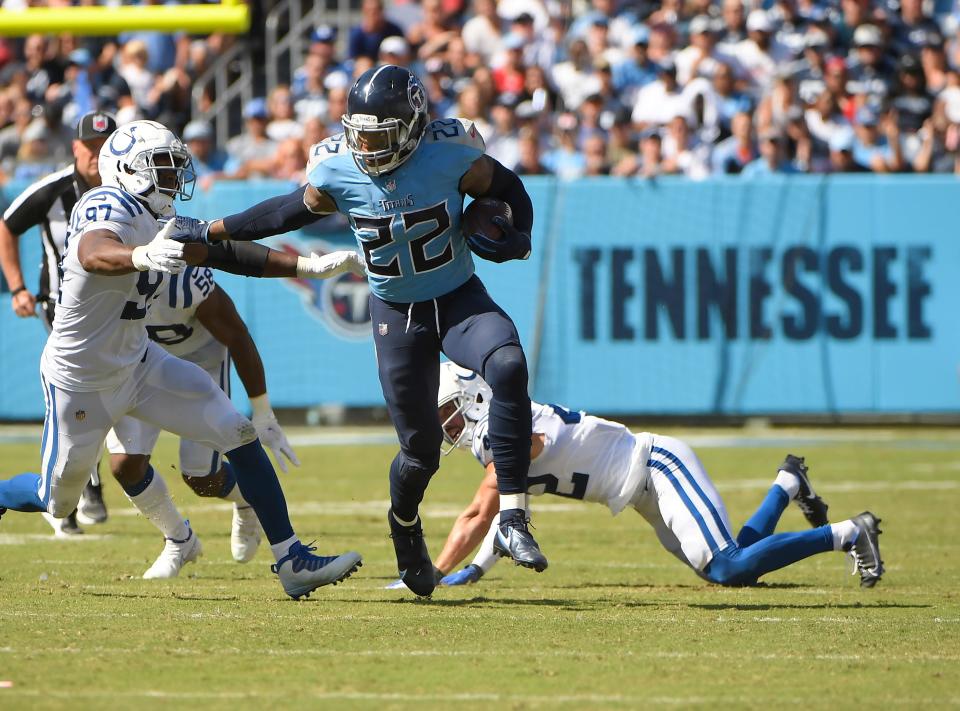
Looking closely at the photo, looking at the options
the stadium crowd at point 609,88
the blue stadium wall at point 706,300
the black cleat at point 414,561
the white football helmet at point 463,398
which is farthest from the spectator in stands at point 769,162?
the black cleat at point 414,561

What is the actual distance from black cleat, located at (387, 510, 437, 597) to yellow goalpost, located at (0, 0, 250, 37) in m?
5.66

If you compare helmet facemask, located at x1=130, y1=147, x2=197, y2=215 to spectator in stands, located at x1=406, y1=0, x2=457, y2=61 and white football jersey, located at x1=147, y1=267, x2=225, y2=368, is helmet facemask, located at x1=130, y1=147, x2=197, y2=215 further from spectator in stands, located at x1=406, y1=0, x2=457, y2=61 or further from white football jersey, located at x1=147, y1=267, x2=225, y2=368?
spectator in stands, located at x1=406, y1=0, x2=457, y2=61

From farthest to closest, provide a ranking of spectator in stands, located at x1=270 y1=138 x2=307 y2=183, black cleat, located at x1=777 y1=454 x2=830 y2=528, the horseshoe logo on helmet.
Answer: spectator in stands, located at x1=270 y1=138 x2=307 y2=183, black cleat, located at x1=777 y1=454 x2=830 y2=528, the horseshoe logo on helmet

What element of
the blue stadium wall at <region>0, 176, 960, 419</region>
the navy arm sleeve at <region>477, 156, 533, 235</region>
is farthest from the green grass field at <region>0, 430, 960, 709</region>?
the blue stadium wall at <region>0, 176, 960, 419</region>

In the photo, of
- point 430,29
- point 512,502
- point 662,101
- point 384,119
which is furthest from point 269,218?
point 430,29

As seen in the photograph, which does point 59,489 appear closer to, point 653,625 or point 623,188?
point 653,625

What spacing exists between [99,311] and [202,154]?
8.44m

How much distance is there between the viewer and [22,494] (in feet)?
19.8

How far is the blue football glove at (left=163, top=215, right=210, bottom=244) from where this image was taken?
556cm

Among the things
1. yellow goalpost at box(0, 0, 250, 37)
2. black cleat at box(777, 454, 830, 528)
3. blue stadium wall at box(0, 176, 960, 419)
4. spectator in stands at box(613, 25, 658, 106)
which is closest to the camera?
black cleat at box(777, 454, 830, 528)

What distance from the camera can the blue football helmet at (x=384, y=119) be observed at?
5512mm

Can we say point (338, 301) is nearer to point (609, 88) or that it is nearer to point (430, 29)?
point (609, 88)

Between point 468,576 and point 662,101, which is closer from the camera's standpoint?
point 468,576

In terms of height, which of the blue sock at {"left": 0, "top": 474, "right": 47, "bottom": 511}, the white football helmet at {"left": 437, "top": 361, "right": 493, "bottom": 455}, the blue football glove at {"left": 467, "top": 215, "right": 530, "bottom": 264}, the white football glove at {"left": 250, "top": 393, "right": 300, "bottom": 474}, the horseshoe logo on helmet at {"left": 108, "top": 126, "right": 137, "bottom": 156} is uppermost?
the horseshoe logo on helmet at {"left": 108, "top": 126, "right": 137, "bottom": 156}
